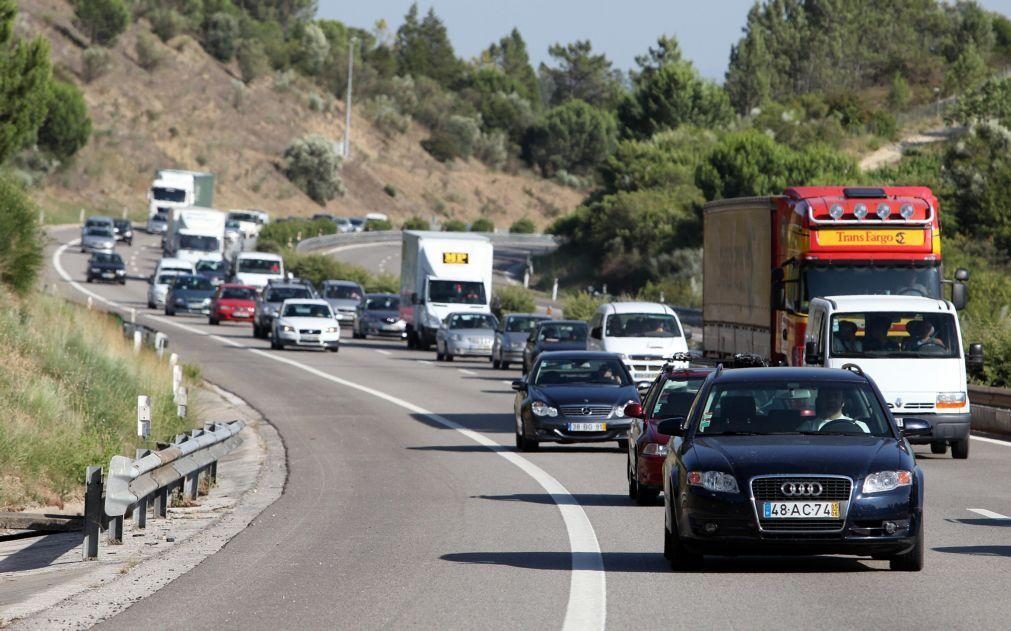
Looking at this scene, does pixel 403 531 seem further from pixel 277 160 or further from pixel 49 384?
pixel 277 160

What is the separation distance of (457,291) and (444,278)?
536mm

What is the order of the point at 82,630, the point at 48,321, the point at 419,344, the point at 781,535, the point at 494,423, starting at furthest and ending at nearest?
the point at 419,344, the point at 48,321, the point at 494,423, the point at 781,535, the point at 82,630

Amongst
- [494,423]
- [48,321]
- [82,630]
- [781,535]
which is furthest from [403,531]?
[48,321]

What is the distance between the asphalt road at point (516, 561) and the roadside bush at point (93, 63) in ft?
377

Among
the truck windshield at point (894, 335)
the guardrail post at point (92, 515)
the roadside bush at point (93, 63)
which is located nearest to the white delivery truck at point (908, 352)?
the truck windshield at point (894, 335)

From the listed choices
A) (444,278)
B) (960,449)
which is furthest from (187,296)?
(960,449)

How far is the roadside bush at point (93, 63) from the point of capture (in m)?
136

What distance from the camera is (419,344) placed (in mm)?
53562

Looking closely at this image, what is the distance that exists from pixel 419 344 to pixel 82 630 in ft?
143

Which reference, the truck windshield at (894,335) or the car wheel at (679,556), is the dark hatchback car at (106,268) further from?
the car wheel at (679,556)

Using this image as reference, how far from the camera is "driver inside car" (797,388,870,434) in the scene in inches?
495

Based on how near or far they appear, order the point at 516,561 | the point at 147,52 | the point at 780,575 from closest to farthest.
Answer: the point at 780,575, the point at 516,561, the point at 147,52

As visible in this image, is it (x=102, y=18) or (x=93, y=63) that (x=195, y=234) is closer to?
(x=93, y=63)

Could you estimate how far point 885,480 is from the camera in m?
11.7
